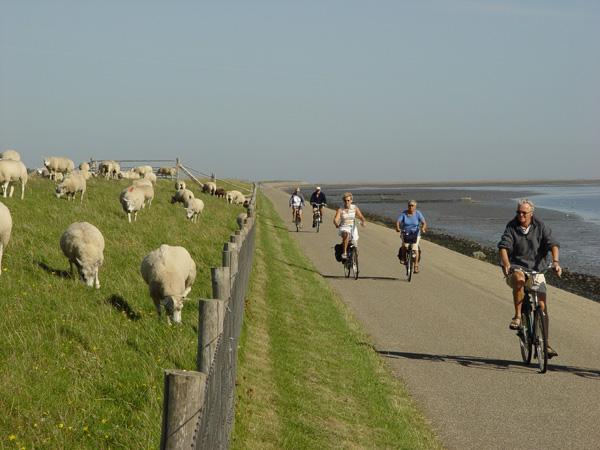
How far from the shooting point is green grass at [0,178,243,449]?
264 inches

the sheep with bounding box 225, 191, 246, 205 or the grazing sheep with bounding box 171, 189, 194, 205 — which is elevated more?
the grazing sheep with bounding box 171, 189, 194, 205

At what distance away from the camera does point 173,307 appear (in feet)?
36.4

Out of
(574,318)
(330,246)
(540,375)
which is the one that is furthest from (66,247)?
(330,246)

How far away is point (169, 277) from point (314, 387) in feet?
9.87

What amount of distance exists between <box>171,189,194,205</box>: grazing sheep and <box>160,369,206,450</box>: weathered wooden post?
2905 cm

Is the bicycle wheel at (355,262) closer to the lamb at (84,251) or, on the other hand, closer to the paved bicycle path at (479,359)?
the paved bicycle path at (479,359)

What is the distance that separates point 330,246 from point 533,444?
22.8 meters

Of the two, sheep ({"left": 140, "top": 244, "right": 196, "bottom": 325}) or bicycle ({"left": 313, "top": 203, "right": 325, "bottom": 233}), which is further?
bicycle ({"left": 313, "top": 203, "right": 325, "bottom": 233})

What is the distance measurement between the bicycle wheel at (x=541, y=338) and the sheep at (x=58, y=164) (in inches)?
1179

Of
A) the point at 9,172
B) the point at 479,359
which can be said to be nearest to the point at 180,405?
the point at 479,359

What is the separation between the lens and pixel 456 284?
823 inches

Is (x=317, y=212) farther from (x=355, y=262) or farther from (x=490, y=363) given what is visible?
(x=490, y=363)

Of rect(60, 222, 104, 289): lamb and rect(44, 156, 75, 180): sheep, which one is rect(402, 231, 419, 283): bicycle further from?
rect(44, 156, 75, 180): sheep

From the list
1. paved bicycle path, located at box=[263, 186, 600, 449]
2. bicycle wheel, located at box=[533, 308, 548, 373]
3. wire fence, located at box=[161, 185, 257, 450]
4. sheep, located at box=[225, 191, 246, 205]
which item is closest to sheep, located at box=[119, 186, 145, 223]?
paved bicycle path, located at box=[263, 186, 600, 449]
